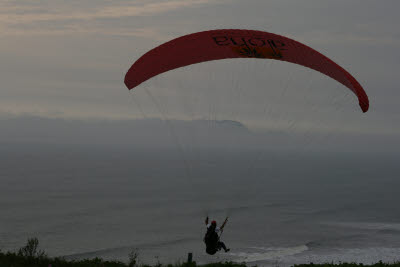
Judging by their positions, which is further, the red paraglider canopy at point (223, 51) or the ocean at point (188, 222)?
the ocean at point (188, 222)

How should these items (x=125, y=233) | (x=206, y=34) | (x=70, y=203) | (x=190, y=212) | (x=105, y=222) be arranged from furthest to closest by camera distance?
(x=70, y=203)
(x=190, y=212)
(x=105, y=222)
(x=125, y=233)
(x=206, y=34)

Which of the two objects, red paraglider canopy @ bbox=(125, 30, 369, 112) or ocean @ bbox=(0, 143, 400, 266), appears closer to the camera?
red paraglider canopy @ bbox=(125, 30, 369, 112)

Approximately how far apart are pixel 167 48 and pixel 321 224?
2518 inches

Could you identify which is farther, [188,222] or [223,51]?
[188,222]

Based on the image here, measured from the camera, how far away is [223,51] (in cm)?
1387

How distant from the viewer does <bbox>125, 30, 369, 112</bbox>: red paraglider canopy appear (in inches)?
521

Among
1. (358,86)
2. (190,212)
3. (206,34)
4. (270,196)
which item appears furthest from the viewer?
(270,196)

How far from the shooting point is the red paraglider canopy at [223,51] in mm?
13242

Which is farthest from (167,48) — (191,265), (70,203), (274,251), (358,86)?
(70,203)

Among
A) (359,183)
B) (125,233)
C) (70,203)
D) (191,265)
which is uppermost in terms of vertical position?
(359,183)

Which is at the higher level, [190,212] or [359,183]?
[359,183]

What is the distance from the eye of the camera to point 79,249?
170 feet

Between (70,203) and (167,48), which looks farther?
(70,203)

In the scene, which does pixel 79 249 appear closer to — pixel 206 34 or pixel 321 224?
pixel 321 224
